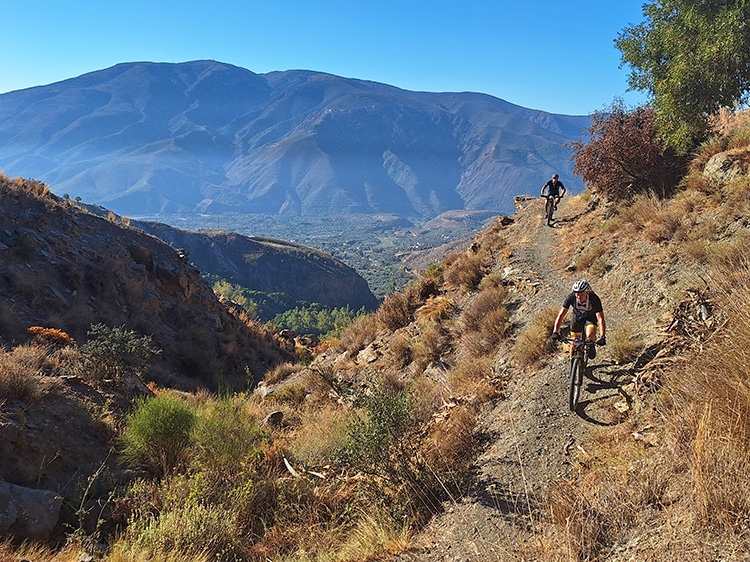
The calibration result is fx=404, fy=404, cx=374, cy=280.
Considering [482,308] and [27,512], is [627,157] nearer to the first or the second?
[482,308]

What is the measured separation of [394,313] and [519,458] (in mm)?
10152

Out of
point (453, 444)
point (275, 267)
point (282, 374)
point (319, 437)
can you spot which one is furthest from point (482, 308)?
point (275, 267)

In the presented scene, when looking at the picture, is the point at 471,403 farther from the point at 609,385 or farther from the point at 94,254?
the point at 94,254

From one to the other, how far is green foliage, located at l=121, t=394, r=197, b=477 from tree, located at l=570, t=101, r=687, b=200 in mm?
13316

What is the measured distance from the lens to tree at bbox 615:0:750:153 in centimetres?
995

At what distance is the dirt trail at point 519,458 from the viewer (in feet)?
13.4

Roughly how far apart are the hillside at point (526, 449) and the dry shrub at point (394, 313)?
378 centimetres

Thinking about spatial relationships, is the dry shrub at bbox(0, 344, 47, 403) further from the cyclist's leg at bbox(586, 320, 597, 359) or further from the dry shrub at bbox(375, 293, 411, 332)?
the dry shrub at bbox(375, 293, 411, 332)

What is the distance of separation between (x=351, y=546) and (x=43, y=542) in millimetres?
3404

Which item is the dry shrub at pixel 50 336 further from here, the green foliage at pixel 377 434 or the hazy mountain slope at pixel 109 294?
the green foliage at pixel 377 434

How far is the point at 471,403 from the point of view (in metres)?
7.11

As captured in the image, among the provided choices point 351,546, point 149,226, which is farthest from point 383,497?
point 149,226

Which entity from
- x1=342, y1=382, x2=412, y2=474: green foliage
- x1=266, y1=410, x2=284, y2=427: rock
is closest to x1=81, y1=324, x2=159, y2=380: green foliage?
x1=266, y1=410, x2=284, y2=427: rock

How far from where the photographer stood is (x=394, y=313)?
14602 mm
